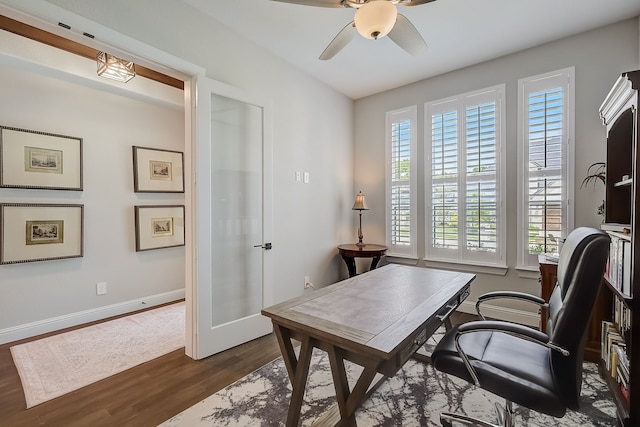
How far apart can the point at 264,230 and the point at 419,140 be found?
229cm

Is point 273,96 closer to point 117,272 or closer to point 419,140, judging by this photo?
point 419,140

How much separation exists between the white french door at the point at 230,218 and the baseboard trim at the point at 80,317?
5.66 feet

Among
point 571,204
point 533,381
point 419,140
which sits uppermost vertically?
point 419,140

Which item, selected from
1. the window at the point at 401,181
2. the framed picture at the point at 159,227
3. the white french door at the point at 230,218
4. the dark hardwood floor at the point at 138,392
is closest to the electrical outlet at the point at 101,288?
the framed picture at the point at 159,227

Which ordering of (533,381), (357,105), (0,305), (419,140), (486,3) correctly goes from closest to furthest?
(533,381) → (486,3) → (0,305) → (419,140) → (357,105)

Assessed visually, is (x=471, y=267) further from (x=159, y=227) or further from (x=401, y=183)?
(x=159, y=227)

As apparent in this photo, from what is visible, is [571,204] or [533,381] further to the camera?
[571,204]

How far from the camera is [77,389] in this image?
2.03 m

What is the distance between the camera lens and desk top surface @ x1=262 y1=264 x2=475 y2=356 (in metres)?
1.28

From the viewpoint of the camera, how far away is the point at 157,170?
387 centimetres

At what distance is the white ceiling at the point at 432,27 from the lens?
2.37 metres

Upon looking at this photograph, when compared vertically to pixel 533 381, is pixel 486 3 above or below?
above

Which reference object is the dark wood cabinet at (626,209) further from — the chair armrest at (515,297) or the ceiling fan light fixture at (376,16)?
the ceiling fan light fixture at (376,16)

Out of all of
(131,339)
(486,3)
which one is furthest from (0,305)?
(486,3)
